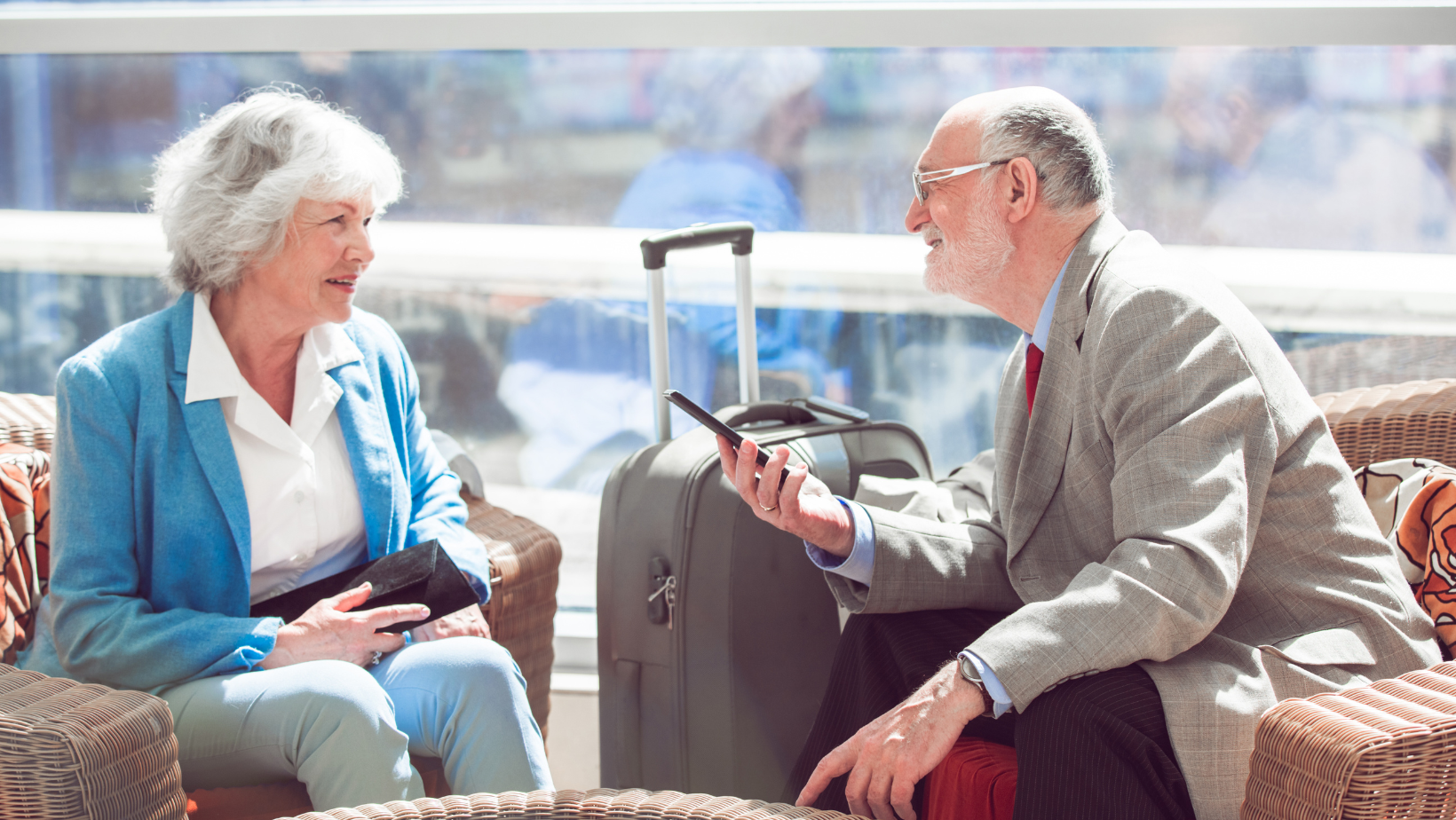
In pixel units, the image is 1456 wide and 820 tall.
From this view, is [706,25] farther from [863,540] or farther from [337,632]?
[337,632]

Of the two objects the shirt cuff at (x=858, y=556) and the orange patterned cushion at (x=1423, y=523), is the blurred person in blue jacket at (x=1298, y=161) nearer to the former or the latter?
the orange patterned cushion at (x=1423, y=523)

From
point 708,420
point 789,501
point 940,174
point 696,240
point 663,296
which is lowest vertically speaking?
point 789,501

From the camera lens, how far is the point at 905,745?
1390 mm

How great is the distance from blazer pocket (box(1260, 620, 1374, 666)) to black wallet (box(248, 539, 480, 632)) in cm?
121

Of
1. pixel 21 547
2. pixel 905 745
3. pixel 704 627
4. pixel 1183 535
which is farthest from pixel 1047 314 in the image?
pixel 21 547

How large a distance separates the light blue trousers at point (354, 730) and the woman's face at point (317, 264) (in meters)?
0.61

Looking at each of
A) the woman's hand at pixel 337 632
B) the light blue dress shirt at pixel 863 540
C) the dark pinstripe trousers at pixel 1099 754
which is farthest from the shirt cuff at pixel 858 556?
the woman's hand at pixel 337 632

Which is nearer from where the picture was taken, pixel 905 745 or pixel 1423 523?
pixel 905 745

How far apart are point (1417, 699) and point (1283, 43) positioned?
178 centimetres

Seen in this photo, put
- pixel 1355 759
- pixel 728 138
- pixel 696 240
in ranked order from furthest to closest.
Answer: pixel 728 138 < pixel 696 240 < pixel 1355 759

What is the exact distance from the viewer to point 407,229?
9.57ft

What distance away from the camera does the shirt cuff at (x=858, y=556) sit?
1716mm

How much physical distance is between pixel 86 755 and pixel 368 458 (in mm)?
718

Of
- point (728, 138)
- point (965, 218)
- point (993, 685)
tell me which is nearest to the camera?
point (993, 685)
